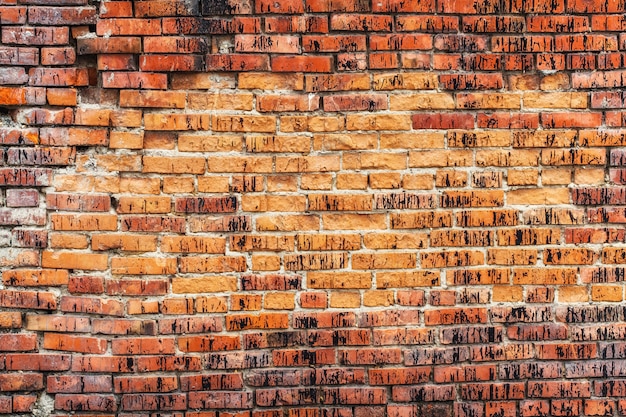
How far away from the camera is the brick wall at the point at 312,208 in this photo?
2264mm

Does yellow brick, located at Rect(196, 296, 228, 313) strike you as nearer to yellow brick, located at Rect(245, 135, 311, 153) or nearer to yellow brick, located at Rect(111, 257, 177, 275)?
yellow brick, located at Rect(111, 257, 177, 275)

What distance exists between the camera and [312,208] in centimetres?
230

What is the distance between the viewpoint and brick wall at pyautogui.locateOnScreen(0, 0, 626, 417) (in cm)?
226

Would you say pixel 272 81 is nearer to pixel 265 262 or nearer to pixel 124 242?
pixel 265 262

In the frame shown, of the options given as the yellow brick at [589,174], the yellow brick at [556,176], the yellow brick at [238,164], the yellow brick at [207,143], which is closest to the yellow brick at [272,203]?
the yellow brick at [238,164]

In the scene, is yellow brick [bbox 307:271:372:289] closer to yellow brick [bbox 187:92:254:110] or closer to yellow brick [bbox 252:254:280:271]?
yellow brick [bbox 252:254:280:271]

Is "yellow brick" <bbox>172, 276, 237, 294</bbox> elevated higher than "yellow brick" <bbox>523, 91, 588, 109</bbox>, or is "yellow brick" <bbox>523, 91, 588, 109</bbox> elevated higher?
"yellow brick" <bbox>523, 91, 588, 109</bbox>

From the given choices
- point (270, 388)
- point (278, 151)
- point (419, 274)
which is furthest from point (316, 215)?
point (270, 388)

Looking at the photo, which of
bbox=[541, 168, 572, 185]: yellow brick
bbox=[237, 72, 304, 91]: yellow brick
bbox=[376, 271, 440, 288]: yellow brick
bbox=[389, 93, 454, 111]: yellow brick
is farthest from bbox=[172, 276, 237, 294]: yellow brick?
bbox=[541, 168, 572, 185]: yellow brick

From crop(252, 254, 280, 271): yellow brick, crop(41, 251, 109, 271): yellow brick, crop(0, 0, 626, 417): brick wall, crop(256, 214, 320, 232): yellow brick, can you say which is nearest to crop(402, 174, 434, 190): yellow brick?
crop(0, 0, 626, 417): brick wall

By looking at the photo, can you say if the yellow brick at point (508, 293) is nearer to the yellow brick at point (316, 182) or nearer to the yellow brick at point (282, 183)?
the yellow brick at point (316, 182)

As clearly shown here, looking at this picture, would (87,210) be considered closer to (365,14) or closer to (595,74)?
(365,14)

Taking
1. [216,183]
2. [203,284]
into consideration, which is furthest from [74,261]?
[216,183]

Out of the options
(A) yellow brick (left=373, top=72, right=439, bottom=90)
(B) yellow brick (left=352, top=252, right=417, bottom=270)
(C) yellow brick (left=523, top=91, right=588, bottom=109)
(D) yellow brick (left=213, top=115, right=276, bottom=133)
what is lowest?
(B) yellow brick (left=352, top=252, right=417, bottom=270)
